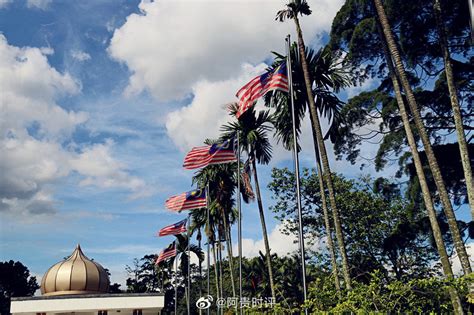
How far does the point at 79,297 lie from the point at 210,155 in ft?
91.7

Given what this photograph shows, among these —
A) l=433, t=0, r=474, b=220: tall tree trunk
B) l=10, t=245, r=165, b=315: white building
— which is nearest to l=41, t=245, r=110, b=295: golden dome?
l=10, t=245, r=165, b=315: white building

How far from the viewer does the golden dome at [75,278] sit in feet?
172

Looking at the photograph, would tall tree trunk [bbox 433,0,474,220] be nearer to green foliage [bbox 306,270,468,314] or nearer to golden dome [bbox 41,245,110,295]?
green foliage [bbox 306,270,468,314]

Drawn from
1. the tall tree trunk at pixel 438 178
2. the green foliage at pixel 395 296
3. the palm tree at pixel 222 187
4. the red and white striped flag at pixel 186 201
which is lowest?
the green foliage at pixel 395 296

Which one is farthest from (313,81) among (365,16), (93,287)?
(93,287)

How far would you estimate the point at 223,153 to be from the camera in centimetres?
2941

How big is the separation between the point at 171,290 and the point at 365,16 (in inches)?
3011

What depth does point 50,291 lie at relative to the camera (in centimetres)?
5322

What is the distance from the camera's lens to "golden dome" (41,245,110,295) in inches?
2063

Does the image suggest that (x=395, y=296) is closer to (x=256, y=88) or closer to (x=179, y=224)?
(x=256, y=88)

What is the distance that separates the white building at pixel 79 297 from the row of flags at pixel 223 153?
7.54 m

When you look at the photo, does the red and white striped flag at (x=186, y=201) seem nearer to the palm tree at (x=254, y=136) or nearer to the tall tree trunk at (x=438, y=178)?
the palm tree at (x=254, y=136)

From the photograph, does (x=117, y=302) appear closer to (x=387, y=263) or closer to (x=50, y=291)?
(x=50, y=291)

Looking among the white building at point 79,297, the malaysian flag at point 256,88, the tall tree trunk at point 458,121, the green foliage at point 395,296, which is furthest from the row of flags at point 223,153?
the green foliage at point 395,296
